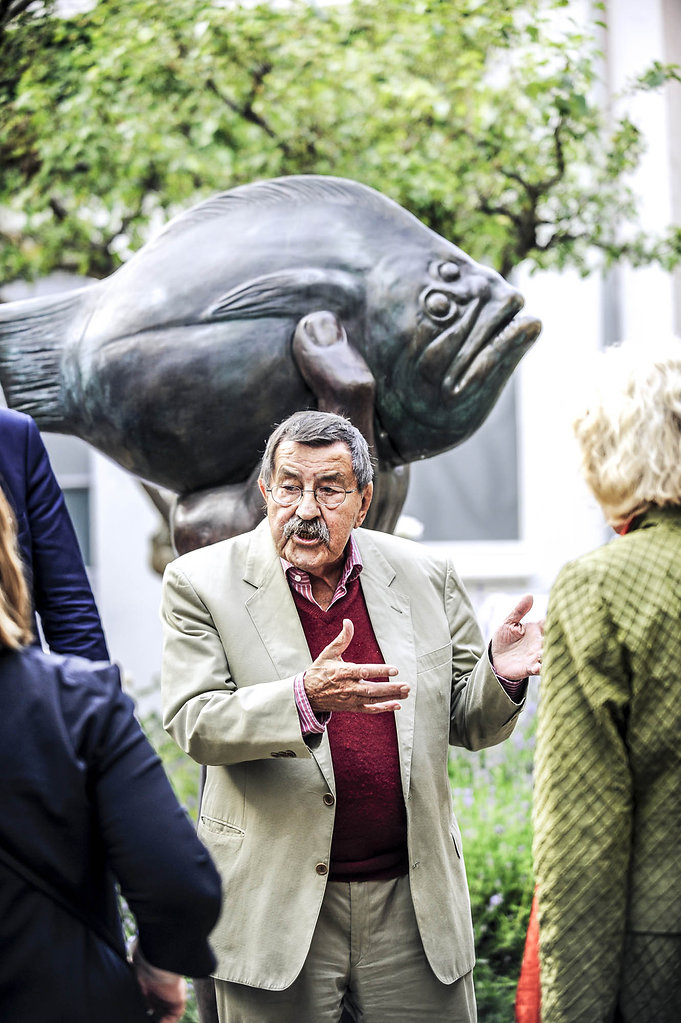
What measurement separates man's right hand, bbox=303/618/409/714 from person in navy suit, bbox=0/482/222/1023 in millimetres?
580

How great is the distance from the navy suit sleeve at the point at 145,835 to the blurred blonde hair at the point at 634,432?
1.01 m

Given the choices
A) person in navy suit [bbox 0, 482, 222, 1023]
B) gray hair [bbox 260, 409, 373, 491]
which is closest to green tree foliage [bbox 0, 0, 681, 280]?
gray hair [bbox 260, 409, 373, 491]

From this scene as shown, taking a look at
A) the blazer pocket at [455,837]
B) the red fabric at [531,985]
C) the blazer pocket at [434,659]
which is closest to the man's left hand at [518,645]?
the blazer pocket at [434,659]

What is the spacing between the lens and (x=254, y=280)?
3.39 metres

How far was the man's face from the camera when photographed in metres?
2.66

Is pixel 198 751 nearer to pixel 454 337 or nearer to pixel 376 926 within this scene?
pixel 376 926

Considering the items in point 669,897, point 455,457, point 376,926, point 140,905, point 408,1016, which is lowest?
point 455,457

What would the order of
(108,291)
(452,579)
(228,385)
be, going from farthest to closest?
(108,291), (228,385), (452,579)

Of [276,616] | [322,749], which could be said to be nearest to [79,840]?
[322,749]

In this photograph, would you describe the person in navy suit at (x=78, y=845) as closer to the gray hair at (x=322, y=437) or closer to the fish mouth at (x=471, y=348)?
the gray hair at (x=322, y=437)

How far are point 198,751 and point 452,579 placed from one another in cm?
78

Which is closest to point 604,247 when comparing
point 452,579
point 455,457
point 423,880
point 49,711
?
point 455,457

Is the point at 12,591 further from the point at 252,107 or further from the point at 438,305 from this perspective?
the point at 252,107

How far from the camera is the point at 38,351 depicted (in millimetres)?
3650
